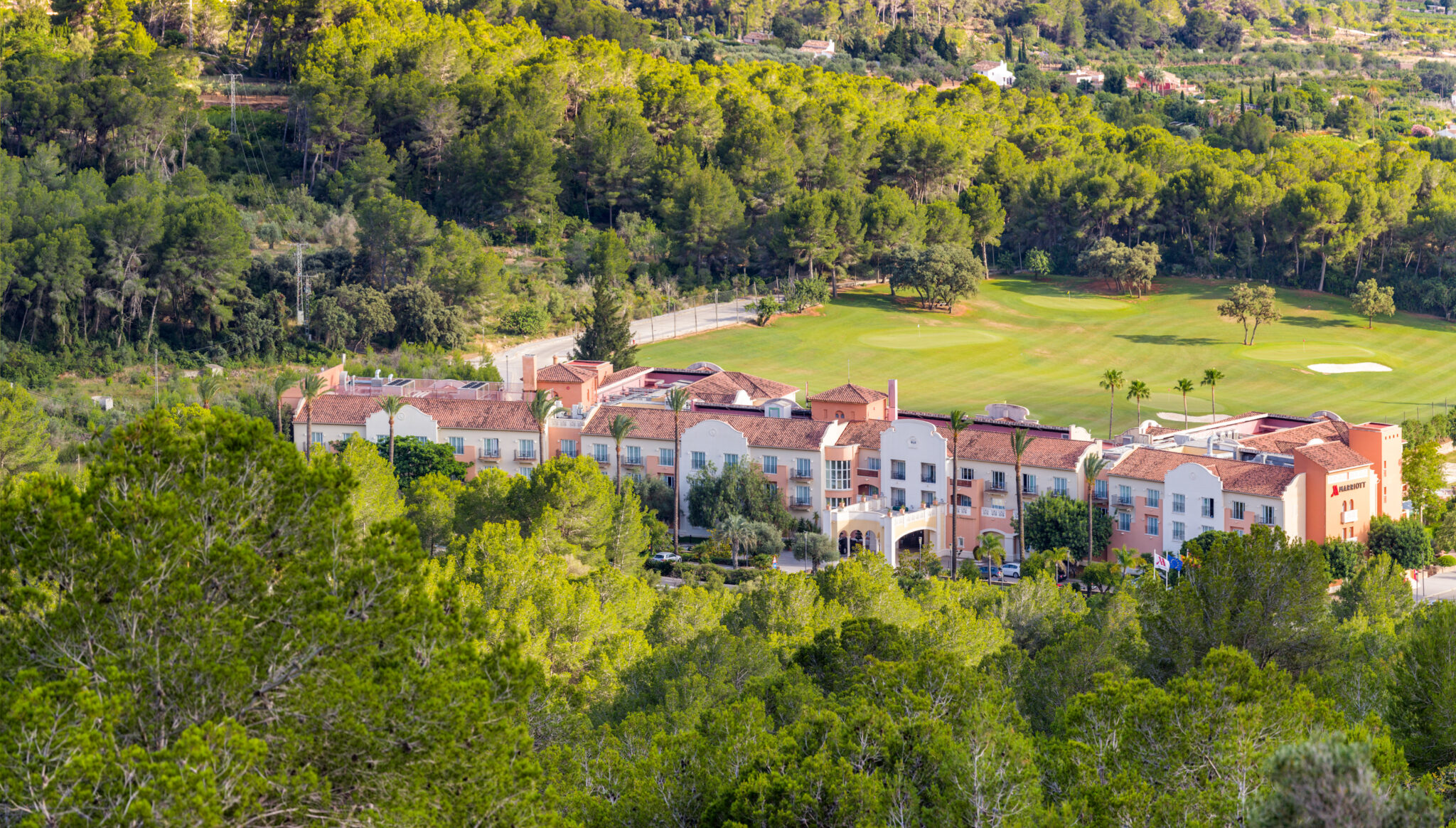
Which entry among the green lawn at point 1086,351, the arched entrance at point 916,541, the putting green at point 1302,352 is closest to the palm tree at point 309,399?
the green lawn at point 1086,351

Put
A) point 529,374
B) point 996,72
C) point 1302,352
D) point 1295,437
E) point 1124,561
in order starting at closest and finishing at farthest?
point 1124,561, point 1295,437, point 529,374, point 1302,352, point 996,72

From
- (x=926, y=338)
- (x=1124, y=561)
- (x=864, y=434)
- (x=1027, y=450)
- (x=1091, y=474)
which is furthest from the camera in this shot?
(x=926, y=338)

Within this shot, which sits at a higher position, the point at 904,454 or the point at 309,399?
the point at 309,399

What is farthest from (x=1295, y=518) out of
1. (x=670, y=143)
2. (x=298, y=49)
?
(x=298, y=49)

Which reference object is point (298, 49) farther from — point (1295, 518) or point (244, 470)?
point (244, 470)

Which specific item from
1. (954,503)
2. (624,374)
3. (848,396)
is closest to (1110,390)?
(848,396)

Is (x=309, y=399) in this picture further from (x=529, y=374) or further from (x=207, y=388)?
(x=529, y=374)

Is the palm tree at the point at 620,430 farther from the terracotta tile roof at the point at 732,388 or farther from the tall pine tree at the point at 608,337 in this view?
the tall pine tree at the point at 608,337
